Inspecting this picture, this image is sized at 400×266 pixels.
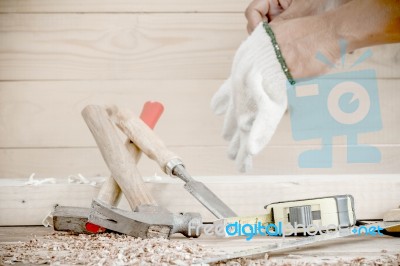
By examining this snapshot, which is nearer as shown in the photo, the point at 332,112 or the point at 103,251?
the point at 103,251

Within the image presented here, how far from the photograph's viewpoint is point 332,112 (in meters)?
1.46

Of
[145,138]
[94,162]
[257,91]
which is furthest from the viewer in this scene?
[94,162]

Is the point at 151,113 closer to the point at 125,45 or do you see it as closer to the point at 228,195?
the point at 228,195

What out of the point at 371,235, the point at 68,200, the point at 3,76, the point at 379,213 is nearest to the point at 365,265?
the point at 371,235

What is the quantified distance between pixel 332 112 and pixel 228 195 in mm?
469

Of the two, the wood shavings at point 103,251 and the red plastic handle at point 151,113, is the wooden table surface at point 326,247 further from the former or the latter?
the red plastic handle at point 151,113

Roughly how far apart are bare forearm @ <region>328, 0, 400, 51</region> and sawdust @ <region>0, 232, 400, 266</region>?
0.28 m

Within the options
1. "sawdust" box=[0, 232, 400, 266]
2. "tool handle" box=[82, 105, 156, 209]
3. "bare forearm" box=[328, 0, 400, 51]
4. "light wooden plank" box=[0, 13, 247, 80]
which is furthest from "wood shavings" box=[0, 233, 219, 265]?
"light wooden plank" box=[0, 13, 247, 80]

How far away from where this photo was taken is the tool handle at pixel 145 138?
3.43 feet

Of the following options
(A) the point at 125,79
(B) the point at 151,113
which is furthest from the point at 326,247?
(A) the point at 125,79

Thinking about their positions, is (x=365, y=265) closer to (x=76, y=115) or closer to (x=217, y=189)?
(x=217, y=189)

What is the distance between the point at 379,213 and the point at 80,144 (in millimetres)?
742

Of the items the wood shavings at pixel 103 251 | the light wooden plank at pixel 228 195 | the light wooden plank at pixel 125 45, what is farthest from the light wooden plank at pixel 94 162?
the wood shavings at pixel 103 251

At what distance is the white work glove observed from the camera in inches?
25.1
